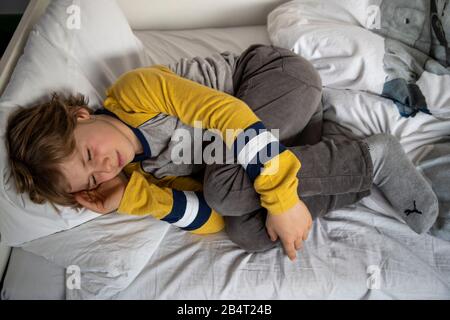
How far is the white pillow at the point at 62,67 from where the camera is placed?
0.78m

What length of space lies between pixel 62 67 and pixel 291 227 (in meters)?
0.63

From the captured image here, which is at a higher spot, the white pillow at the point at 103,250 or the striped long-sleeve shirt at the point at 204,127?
the striped long-sleeve shirt at the point at 204,127

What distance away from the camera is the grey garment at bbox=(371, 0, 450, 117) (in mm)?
919

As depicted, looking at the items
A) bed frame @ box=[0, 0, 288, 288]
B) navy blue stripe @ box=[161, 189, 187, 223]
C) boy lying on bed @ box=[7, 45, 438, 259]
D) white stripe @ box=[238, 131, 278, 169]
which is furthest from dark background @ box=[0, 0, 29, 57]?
white stripe @ box=[238, 131, 278, 169]

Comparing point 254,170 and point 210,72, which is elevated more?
point 210,72

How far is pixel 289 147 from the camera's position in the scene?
83 centimetres

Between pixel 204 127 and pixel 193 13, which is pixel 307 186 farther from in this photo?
pixel 193 13

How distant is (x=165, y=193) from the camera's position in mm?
834

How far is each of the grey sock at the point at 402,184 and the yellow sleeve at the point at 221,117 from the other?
0.21 m

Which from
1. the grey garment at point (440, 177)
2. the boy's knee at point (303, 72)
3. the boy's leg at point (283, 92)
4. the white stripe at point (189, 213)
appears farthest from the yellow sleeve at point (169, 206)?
the grey garment at point (440, 177)

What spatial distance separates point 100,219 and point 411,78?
821mm

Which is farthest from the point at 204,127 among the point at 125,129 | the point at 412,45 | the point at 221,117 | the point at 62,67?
the point at 412,45

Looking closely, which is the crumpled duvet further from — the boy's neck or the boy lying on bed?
the boy's neck

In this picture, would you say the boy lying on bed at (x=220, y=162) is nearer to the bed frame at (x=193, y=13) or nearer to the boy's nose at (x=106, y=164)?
the boy's nose at (x=106, y=164)
